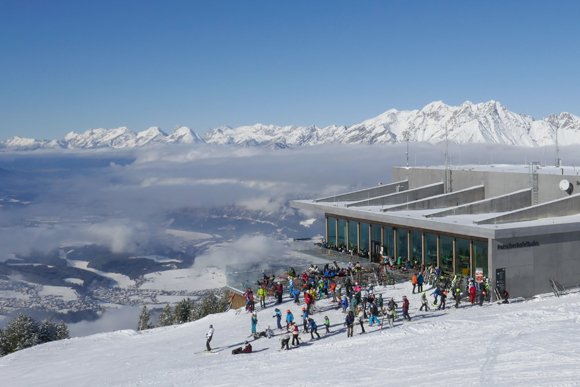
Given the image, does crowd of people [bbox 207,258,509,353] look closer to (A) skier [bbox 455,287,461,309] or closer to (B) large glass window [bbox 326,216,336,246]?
(A) skier [bbox 455,287,461,309]

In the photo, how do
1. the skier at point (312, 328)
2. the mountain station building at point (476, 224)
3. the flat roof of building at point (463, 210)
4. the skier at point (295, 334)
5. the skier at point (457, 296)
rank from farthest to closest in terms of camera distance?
1. the flat roof of building at point (463, 210)
2. the mountain station building at point (476, 224)
3. the skier at point (457, 296)
4. the skier at point (312, 328)
5. the skier at point (295, 334)

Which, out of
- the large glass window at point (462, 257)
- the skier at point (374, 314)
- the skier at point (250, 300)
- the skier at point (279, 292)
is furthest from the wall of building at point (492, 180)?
the skier at point (250, 300)

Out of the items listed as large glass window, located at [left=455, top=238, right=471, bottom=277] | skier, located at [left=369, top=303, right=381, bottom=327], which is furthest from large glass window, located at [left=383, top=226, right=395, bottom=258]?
skier, located at [left=369, top=303, right=381, bottom=327]

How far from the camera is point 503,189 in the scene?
136 feet

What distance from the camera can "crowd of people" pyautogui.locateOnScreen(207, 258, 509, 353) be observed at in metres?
25.8

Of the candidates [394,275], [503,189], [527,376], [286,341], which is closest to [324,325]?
[286,341]

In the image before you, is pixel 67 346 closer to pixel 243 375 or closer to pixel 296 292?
pixel 296 292

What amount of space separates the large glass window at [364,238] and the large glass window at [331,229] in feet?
11.4

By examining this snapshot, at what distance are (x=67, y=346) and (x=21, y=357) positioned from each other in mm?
2186

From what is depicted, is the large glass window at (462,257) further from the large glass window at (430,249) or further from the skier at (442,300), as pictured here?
the skier at (442,300)

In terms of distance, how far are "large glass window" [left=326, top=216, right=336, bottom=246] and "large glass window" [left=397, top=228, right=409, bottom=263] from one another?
8.06 metres

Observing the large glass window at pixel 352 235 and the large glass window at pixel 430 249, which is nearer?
the large glass window at pixel 430 249

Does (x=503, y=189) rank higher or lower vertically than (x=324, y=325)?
higher

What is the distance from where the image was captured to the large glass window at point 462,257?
1308 inches
